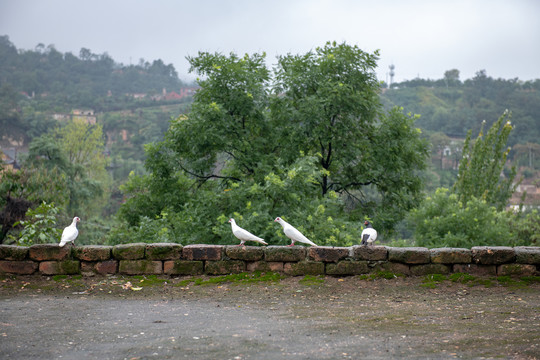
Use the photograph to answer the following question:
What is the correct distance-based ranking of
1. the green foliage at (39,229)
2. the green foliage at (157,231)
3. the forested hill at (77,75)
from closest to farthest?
the green foliage at (39,229) < the green foliage at (157,231) < the forested hill at (77,75)

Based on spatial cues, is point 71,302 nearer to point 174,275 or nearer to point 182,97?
point 174,275

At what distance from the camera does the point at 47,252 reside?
7.05m

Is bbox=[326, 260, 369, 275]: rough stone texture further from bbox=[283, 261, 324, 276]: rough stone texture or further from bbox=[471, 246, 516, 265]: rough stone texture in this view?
bbox=[471, 246, 516, 265]: rough stone texture

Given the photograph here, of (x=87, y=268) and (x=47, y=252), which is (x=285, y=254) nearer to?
(x=87, y=268)

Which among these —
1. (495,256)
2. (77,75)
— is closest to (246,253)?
(495,256)

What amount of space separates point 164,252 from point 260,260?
127 centimetres

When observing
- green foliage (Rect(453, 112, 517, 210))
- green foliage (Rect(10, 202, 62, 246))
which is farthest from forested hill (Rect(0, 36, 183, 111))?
green foliage (Rect(10, 202, 62, 246))

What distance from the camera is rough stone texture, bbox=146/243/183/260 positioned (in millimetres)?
7016

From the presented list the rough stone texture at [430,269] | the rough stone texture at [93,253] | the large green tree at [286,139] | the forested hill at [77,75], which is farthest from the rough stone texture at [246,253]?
the forested hill at [77,75]

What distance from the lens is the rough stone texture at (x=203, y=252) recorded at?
6980 mm

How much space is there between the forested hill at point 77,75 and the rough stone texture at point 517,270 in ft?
309

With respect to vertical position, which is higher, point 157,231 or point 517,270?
point 517,270

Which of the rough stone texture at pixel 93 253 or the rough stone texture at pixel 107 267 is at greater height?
the rough stone texture at pixel 93 253

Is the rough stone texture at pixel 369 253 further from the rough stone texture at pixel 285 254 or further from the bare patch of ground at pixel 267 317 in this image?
the rough stone texture at pixel 285 254
